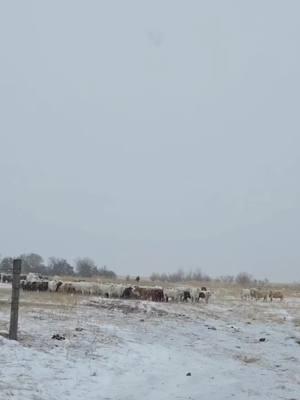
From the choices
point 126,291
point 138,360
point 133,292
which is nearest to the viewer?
point 138,360

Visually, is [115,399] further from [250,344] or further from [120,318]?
[120,318]

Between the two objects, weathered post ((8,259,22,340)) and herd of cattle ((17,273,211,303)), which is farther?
herd of cattle ((17,273,211,303))

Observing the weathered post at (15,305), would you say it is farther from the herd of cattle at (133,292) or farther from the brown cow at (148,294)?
the brown cow at (148,294)

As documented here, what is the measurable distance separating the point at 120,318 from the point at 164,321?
1858 mm

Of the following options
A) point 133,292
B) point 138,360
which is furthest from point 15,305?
point 133,292

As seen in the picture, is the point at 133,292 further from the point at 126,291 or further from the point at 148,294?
the point at 148,294

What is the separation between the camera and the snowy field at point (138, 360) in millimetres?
11195

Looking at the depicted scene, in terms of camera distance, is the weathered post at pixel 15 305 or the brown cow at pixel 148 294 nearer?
the weathered post at pixel 15 305

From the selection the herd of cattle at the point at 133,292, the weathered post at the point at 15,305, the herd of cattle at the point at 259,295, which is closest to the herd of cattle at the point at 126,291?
the herd of cattle at the point at 133,292

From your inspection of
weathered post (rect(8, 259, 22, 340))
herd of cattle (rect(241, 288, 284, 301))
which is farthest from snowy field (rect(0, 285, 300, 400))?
herd of cattle (rect(241, 288, 284, 301))

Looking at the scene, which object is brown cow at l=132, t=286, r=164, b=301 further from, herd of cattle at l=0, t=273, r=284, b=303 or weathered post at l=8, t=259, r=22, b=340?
weathered post at l=8, t=259, r=22, b=340

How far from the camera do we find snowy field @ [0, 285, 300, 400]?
11195 millimetres

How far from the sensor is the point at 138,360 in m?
14.4

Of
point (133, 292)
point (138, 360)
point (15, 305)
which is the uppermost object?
point (133, 292)
